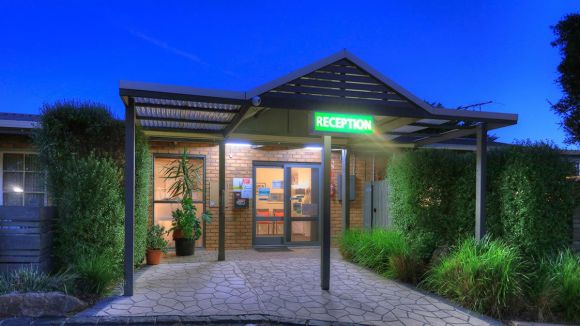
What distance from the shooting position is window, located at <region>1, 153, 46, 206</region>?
8523mm

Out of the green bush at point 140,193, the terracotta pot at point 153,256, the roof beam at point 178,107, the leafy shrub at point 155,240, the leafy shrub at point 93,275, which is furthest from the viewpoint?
the leafy shrub at point 155,240

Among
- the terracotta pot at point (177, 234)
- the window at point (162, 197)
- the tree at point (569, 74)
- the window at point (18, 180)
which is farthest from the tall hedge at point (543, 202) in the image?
the window at point (18, 180)

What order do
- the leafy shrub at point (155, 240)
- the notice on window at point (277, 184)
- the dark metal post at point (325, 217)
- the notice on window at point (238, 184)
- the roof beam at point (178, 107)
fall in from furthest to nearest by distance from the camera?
the notice on window at point (277, 184) < the notice on window at point (238, 184) < the leafy shrub at point (155, 240) < the dark metal post at point (325, 217) < the roof beam at point (178, 107)

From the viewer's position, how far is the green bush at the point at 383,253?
652 cm

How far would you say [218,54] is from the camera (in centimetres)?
7231

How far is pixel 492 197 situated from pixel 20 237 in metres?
6.89

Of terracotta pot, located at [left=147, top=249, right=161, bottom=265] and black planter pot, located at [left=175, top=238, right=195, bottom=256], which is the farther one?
black planter pot, located at [left=175, top=238, right=195, bottom=256]

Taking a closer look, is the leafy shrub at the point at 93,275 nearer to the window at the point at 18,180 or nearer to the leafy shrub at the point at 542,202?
the window at the point at 18,180

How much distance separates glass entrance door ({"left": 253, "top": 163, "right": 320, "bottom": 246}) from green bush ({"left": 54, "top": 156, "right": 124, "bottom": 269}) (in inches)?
175

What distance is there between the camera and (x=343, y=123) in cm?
579

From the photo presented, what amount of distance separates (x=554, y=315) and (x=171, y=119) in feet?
20.1

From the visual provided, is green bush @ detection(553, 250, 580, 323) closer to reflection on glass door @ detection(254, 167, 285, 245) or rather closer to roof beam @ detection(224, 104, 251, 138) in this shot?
roof beam @ detection(224, 104, 251, 138)

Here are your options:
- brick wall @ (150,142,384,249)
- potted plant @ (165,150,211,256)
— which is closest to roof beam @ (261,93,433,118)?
potted plant @ (165,150,211,256)

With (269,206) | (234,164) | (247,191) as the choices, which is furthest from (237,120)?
(269,206)
